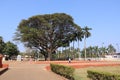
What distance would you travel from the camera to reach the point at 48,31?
89750 millimetres

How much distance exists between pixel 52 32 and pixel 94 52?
93933mm

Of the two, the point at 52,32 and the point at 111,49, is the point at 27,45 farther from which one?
the point at 111,49

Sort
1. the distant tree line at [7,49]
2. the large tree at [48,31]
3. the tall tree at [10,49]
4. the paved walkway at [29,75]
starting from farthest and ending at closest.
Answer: the tall tree at [10,49] < the distant tree line at [7,49] < the large tree at [48,31] < the paved walkway at [29,75]

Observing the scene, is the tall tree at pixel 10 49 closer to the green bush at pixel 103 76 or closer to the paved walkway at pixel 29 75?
the paved walkway at pixel 29 75

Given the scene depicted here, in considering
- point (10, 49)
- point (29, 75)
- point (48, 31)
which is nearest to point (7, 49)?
point (10, 49)

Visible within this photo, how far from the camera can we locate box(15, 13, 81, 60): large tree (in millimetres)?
88750

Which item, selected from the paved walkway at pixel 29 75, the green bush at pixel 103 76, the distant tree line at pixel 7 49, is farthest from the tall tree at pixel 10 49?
the green bush at pixel 103 76

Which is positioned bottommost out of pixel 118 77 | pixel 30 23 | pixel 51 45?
pixel 118 77

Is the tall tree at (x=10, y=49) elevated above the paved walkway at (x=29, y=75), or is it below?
above

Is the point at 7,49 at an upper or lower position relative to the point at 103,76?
upper

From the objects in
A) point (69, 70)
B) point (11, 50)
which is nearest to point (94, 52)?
point (11, 50)

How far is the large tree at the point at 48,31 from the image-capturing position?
88.8m

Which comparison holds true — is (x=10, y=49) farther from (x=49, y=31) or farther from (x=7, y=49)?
(x=49, y=31)

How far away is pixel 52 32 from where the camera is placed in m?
90.4
